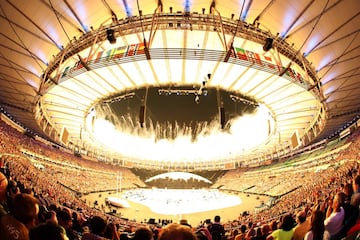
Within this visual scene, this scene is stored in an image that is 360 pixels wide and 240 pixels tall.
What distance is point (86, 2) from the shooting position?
15.0m

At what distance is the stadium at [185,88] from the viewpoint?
50.1 feet

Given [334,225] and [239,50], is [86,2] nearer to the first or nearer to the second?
[239,50]

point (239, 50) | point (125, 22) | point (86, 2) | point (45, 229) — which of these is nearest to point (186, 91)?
point (239, 50)

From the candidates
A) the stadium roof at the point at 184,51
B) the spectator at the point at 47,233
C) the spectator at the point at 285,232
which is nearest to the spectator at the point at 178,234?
the spectator at the point at 47,233

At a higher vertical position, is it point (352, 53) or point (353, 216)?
point (352, 53)

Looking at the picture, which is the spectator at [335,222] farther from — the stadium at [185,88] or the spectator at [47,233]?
the spectator at [47,233]

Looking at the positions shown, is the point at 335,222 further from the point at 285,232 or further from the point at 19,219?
the point at 19,219

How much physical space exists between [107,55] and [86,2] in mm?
4877

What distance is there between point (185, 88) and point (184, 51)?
7182 mm

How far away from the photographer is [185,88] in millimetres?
26594

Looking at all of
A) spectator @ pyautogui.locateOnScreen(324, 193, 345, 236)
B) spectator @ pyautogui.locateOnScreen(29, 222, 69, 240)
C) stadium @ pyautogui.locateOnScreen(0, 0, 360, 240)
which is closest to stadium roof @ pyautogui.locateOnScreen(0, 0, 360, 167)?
stadium @ pyautogui.locateOnScreen(0, 0, 360, 240)

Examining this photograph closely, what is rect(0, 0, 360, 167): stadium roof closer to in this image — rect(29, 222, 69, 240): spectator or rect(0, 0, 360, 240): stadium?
rect(0, 0, 360, 240): stadium

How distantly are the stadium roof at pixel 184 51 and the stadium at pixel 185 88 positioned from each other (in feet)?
0.29

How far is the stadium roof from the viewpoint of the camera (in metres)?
15.2
